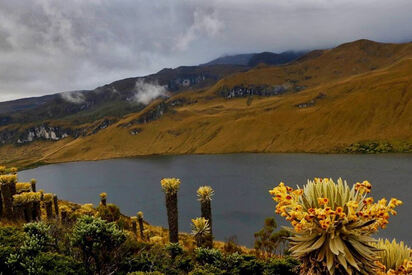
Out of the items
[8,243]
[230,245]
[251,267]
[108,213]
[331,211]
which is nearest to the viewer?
[331,211]

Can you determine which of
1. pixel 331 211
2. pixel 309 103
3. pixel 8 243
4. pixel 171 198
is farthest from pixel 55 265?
pixel 309 103

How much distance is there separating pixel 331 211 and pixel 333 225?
30 centimetres

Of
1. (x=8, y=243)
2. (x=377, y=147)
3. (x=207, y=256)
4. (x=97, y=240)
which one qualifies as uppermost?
(x=97, y=240)

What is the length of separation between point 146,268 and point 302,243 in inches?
352

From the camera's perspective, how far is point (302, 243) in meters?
4.32

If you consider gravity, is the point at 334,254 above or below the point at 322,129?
above

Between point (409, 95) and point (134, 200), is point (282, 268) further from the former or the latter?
point (409, 95)

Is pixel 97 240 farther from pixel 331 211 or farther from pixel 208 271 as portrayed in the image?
pixel 331 211

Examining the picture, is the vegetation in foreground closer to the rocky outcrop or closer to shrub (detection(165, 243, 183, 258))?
shrub (detection(165, 243, 183, 258))

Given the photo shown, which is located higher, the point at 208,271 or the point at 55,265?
the point at 55,265

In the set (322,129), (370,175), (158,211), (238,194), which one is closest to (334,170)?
(370,175)

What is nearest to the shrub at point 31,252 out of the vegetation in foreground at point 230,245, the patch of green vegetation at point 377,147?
the vegetation in foreground at point 230,245

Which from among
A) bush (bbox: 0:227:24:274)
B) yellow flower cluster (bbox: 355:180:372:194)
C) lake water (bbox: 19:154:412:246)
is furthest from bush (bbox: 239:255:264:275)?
lake water (bbox: 19:154:412:246)

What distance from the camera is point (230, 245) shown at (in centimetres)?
2355
